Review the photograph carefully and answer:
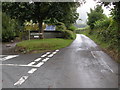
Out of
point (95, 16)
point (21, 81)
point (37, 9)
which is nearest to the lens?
point (21, 81)

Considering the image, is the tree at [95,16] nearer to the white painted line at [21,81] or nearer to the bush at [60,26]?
the bush at [60,26]

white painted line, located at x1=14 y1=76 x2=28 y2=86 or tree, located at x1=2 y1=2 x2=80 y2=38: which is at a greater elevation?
tree, located at x1=2 y1=2 x2=80 y2=38

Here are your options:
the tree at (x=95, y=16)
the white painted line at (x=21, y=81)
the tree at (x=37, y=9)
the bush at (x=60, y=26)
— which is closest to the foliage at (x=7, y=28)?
the tree at (x=37, y=9)

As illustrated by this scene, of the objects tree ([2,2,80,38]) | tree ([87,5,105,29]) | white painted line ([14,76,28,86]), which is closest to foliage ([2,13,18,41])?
tree ([2,2,80,38])

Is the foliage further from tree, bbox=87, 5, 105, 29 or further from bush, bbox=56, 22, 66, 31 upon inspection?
tree, bbox=87, 5, 105, 29

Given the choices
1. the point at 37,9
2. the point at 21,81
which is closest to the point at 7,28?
the point at 37,9

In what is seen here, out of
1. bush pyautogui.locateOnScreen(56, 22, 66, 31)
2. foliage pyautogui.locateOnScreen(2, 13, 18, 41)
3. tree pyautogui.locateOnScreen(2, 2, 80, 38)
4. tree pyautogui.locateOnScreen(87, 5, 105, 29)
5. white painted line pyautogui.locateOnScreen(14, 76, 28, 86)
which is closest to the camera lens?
white painted line pyautogui.locateOnScreen(14, 76, 28, 86)

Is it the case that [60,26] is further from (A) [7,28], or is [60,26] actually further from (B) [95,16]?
(B) [95,16]

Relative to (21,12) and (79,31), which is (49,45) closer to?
(21,12)

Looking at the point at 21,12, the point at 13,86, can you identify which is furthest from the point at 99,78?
the point at 21,12

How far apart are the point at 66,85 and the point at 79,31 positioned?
60383 millimetres

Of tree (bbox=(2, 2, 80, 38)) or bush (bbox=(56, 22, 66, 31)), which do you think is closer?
tree (bbox=(2, 2, 80, 38))

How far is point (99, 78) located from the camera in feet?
16.8

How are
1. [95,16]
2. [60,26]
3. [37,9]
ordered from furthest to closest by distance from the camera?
[95,16] < [60,26] < [37,9]
